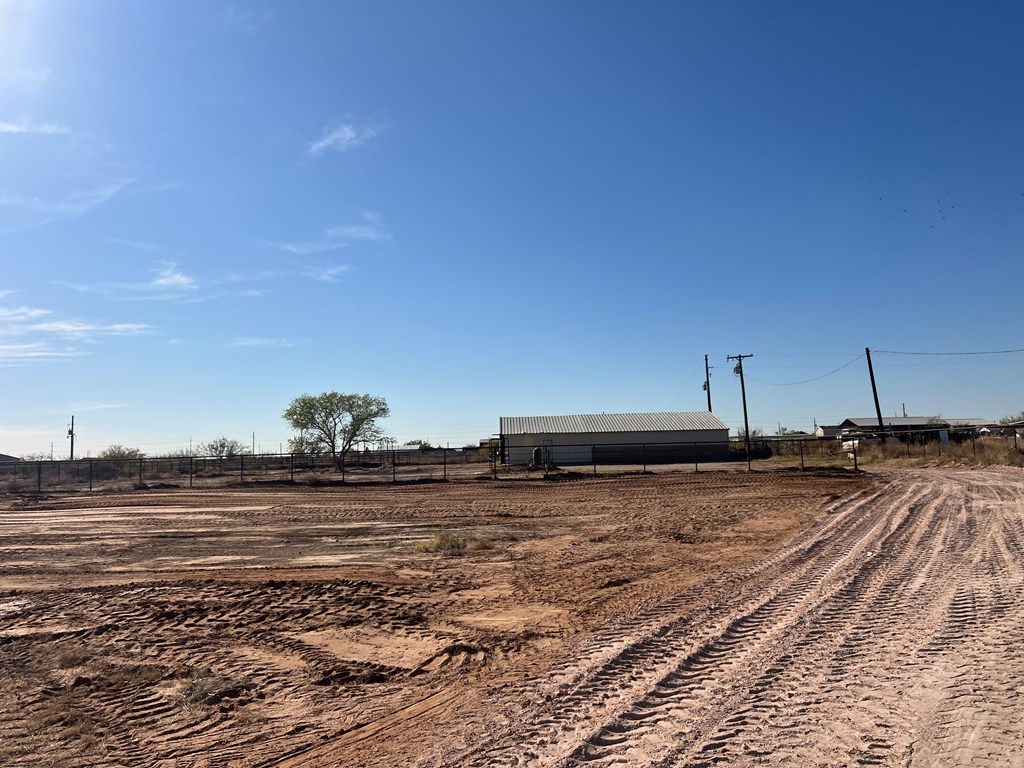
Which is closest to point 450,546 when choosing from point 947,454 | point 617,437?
point 947,454

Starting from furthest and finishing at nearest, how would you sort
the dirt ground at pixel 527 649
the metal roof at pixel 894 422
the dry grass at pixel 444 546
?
the metal roof at pixel 894 422 → the dry grass at pixel 444 546 → the dirt ground at pixel 527 649

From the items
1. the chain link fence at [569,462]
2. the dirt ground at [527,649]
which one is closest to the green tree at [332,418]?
the chain link fence at [569,462]

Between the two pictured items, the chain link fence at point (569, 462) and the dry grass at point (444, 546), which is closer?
the dry grass at point (444, 546)

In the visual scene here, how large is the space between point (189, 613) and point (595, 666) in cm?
607

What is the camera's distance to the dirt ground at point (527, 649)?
16.6 ft

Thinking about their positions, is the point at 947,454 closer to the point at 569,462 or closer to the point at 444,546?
the point at 569,462

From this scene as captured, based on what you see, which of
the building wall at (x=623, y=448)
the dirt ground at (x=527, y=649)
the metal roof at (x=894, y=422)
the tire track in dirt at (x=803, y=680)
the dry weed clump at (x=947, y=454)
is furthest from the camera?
the metal roof at (x=894, y=422)

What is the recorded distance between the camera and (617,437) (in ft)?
213

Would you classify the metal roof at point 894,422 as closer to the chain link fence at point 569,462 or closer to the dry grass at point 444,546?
the chain link fence at point 569,462

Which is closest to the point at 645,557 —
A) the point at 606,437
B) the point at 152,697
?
the point at 152,697

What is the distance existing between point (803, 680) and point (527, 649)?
291cm

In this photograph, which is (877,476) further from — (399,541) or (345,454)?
(345,454)

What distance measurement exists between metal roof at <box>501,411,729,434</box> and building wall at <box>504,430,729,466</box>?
0.48m

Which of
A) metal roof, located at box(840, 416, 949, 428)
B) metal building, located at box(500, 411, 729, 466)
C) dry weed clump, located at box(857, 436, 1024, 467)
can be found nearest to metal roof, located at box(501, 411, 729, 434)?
metal building, located at box(500, 411, 729, 466)
